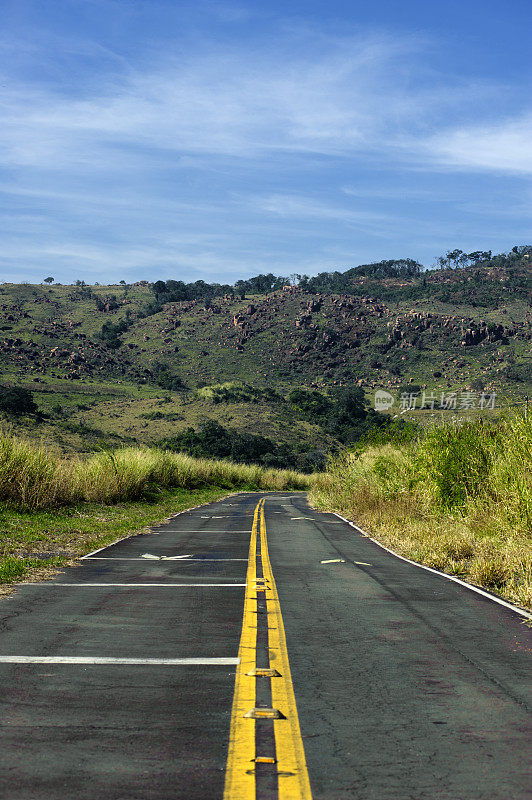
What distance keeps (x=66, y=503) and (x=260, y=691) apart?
16.7 m

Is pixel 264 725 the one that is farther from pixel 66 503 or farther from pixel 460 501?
pixel 66 503

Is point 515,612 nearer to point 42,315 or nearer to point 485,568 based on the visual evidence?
point 485,568

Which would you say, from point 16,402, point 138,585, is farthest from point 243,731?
point 16,402

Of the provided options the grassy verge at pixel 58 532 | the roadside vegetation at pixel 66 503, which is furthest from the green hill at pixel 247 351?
the grassy verge at pixel 58 532

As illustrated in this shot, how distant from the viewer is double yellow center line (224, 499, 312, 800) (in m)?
3.97

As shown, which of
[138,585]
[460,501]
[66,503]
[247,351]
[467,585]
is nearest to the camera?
[138,585]

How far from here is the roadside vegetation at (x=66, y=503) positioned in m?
13.6

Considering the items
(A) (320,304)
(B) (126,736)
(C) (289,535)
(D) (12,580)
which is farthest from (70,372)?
(B) (126,736)

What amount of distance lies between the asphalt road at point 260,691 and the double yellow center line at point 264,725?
1 centimetres

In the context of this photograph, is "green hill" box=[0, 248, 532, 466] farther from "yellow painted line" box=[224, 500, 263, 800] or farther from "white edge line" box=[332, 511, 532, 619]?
"yellow painted line" box=[224, 500, 263, 800]

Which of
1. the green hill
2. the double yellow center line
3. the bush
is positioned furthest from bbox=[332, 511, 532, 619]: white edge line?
the bush

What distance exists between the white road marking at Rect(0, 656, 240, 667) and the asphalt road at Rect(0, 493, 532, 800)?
0.03m

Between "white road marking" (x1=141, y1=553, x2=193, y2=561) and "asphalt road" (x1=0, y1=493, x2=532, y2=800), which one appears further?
"white road marking" (x1=141, y1=553, x2=193, y2=561)

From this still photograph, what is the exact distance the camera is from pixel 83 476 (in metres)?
25.3
